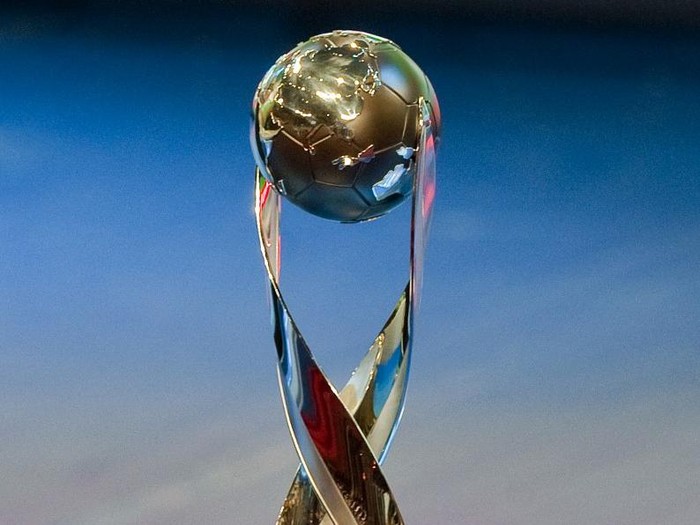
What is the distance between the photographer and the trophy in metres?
1.80

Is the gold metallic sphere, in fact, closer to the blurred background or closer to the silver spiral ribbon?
the silver spiral ribbon

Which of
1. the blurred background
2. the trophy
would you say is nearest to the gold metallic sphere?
the trophy

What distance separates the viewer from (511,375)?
3660 millimetres

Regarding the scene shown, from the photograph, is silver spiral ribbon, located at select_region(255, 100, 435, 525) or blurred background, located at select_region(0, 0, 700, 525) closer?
silver spiral ribbon, located at select_region(255, 100, 435, 525)

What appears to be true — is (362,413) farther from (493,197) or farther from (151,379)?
(493,197)

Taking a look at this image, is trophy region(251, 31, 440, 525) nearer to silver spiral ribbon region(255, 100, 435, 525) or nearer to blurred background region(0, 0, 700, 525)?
silver spiral ribbon region(255, 100, 435, 525)

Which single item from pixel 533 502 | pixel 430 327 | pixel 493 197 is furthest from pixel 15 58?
pixel 533 502

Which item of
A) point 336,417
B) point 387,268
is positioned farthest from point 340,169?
point 387,268

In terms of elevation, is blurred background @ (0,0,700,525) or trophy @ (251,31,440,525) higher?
blurred background @ (0,0,700,525)

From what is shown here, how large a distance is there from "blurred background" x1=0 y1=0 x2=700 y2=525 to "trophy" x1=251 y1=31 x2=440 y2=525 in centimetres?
125

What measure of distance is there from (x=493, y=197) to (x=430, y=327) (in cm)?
108

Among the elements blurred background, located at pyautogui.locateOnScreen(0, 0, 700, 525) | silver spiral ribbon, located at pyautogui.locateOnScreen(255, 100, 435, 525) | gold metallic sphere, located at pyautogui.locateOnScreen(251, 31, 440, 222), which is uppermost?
blurred background, located at pyautogui.locateOnScreen(0, 0, 700, 525)

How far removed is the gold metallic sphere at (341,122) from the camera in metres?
1.80

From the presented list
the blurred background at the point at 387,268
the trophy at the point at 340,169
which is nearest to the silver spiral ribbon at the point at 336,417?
the trophy at the point at 340,169
